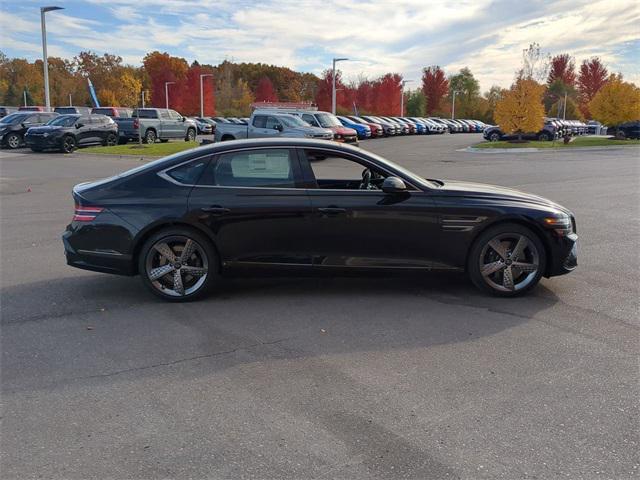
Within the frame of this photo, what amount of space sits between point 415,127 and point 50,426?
184 feet

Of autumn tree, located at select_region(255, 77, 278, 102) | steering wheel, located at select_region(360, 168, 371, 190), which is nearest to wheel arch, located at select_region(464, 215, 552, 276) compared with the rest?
steering wheel, located at select_region(360, 168, 371, 190)

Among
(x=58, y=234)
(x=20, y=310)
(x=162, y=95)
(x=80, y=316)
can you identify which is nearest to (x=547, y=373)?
(x=80, y=316)

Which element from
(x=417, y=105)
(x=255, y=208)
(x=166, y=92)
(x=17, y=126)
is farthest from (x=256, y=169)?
(x=417, y=105)

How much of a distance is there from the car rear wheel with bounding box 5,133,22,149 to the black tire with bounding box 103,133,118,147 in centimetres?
473

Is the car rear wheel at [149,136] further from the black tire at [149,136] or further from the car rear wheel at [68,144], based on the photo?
the car rear wheel at [68,144]

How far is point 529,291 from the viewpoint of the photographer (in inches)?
227

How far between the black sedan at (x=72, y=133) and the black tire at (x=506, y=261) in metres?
26.3

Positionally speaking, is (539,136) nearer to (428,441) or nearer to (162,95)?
(428,441)

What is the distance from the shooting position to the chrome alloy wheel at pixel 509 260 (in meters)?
5.62

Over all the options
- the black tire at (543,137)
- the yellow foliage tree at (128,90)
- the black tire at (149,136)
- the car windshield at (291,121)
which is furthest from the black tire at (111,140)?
the yellow foliage tree at (128,90)

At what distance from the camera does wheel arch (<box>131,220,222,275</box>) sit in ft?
18.0

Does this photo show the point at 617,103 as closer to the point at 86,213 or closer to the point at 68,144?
the point at 68,144

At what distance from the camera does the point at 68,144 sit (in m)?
27.7

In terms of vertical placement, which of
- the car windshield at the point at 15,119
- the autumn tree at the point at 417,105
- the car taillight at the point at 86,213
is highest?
the autumn tree at the point at 417,105
